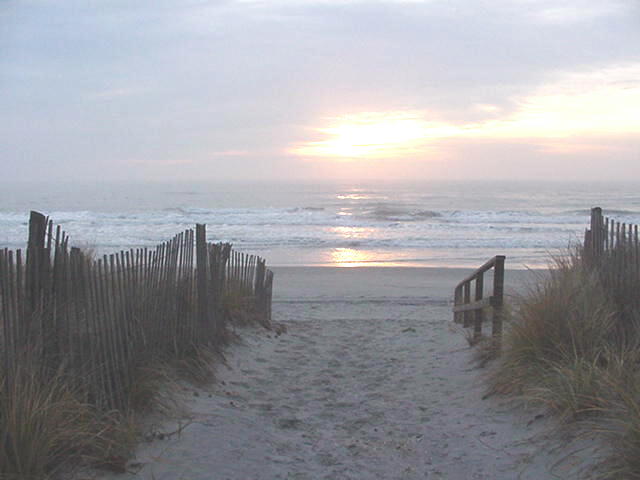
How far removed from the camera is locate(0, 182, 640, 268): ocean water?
27359 mm

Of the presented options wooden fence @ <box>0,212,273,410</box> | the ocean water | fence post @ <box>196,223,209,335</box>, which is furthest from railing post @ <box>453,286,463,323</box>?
wooden fence @ <box>0,212,273,410</box>

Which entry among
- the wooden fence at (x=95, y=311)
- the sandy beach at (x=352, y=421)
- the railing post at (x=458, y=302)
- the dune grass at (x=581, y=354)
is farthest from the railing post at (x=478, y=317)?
the wooden fence at (x=95, y=311)

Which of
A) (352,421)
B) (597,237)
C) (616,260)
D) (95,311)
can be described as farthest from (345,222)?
(95,311)

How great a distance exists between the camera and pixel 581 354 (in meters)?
5.67

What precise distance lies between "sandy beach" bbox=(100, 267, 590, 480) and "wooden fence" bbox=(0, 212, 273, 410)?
1.94ft

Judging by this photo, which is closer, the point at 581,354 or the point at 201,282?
the point at 581,354

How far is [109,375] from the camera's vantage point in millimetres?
4906

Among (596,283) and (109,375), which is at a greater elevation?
(596,283)

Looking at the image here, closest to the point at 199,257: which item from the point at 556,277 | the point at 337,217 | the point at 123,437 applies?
the point at 123,437

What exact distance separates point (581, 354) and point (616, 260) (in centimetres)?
143

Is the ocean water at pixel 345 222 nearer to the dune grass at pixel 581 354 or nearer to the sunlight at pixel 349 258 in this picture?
the sunlight at pixel 349 258

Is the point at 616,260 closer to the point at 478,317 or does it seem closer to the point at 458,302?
the point at 478,317

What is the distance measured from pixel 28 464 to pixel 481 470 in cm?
297

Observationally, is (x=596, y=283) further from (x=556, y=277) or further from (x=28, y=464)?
(x=28, y=464)
